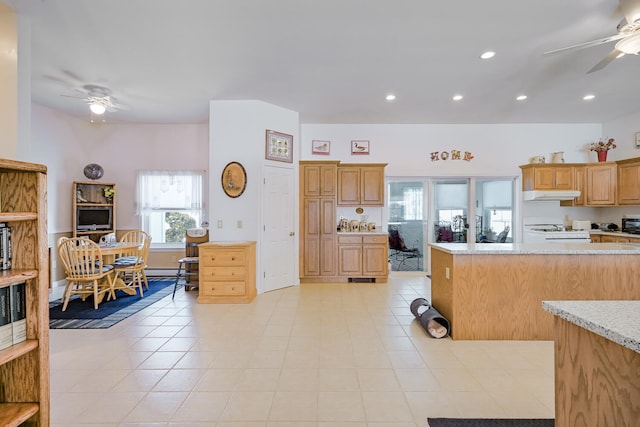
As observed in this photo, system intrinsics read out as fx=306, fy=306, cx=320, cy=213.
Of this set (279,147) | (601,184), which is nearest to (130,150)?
(279,147)

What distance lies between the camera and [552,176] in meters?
5.65

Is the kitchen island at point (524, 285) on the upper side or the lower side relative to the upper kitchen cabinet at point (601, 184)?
lower

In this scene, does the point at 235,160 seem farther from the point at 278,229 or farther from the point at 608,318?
the point at 608,318

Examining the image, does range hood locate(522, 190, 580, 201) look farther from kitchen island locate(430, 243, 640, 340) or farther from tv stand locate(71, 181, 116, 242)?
tv stand locate(71, 181, 116, 242)

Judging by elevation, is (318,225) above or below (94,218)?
below

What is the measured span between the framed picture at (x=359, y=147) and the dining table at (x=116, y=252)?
13.4 feet

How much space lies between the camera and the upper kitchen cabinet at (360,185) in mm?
5727

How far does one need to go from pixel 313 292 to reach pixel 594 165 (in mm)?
5576

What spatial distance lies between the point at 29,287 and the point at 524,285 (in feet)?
12.4

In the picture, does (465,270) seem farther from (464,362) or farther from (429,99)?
(429,99)

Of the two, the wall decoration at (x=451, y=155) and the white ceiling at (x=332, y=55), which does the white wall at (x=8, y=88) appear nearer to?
the white ceiling at (x=332, y=55)

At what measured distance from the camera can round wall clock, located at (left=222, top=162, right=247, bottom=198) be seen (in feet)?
15.4

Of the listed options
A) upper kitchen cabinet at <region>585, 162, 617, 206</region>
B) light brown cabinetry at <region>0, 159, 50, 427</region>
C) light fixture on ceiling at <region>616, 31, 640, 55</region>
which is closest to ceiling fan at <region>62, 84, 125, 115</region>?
light brown cabinetry at <region>0, 159, 50, 427</region>

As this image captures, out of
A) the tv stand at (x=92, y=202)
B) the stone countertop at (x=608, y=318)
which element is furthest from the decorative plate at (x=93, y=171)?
the stone countertop at (x=608, y=318)
